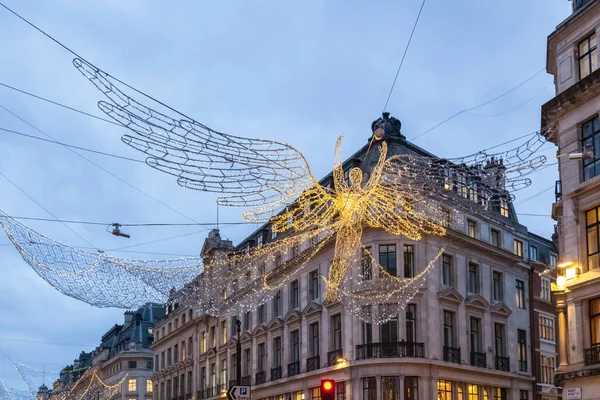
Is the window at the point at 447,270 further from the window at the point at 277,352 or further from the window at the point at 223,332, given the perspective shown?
the window at the point at 223,332

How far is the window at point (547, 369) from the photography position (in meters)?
47.4

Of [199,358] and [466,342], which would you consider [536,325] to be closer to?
[466,342]

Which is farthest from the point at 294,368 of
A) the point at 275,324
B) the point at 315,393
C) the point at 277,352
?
the point at 275,324

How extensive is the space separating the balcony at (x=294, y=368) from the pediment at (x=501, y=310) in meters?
11.3

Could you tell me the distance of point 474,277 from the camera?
44469 millimetres

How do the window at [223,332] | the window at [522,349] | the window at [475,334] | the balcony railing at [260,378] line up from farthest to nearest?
1. the window at [223,332]
2. the balcony railing at [260,378]
3. the window at [522,349]
4. the window at [475,334]

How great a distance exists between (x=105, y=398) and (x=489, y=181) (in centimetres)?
8464

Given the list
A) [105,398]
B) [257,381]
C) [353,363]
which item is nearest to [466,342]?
[353,363]

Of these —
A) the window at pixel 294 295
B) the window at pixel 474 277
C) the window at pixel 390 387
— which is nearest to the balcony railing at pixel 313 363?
the window at pixel 294 295

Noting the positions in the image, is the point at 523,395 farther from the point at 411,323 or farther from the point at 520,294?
the point at 411,323

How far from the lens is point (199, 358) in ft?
210

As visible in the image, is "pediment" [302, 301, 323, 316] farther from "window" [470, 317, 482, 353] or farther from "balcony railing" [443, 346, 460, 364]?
"window" [470, 317, 482, 353]

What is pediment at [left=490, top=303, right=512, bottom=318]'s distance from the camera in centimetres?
4472

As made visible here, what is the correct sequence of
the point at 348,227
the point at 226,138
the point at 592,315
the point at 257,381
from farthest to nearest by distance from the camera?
1. the point at 257,381
2. the point at 592,315
3. the point at 348,227
4. the point at 226,138
